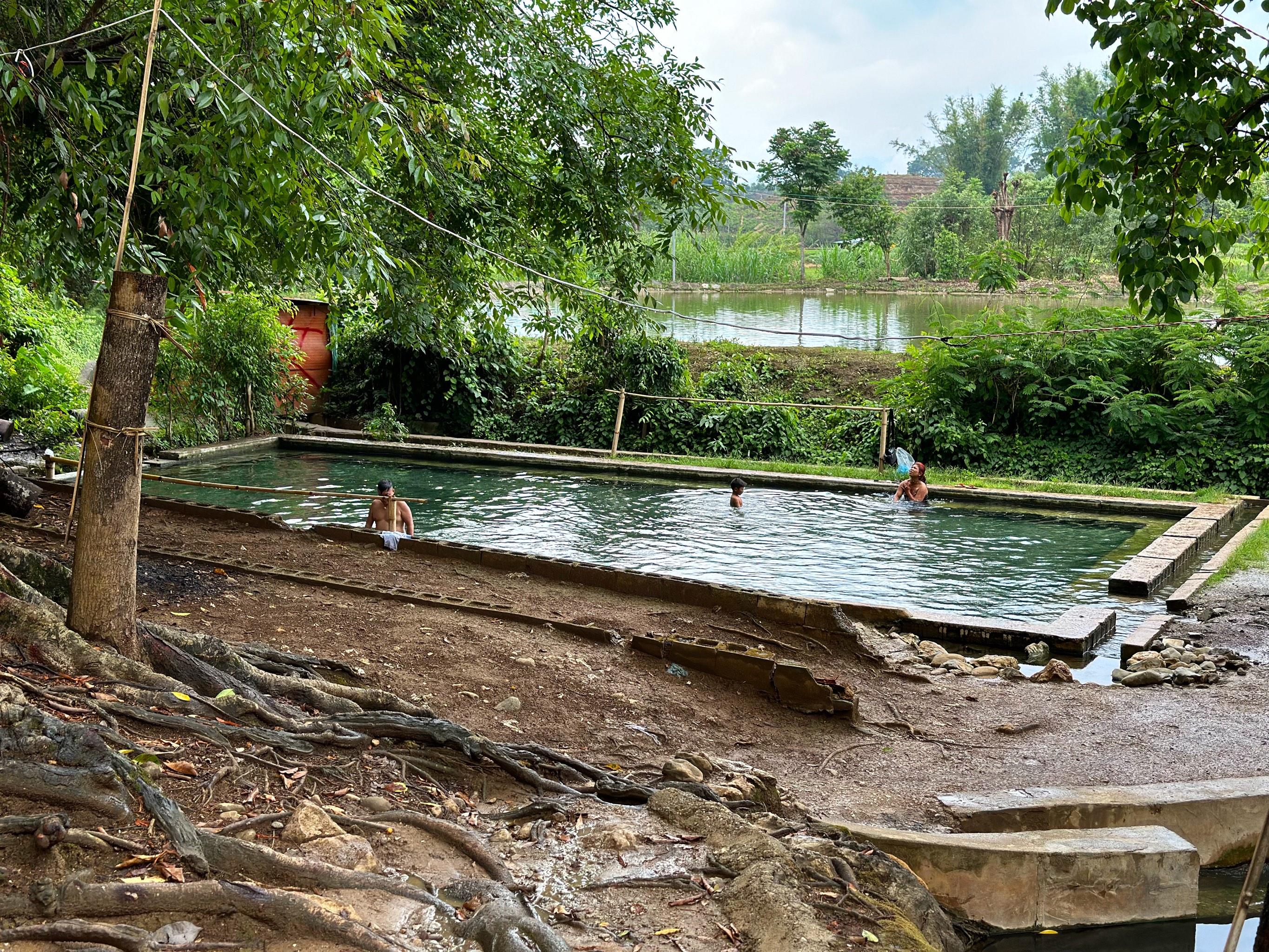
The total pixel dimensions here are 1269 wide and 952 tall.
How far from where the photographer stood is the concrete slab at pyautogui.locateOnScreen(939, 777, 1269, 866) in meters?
5.70

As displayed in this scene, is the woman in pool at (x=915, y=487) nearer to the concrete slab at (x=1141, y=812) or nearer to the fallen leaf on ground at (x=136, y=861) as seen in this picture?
the concrete slab at (x=1141, y=812)

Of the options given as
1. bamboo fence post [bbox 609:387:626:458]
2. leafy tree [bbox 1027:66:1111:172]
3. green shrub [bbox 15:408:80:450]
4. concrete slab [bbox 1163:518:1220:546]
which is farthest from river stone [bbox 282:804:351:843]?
leafy tree [bbox 1027:66:1111:172]

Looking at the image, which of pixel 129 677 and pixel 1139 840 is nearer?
pixel 129 677

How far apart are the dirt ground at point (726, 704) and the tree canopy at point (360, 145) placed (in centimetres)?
240

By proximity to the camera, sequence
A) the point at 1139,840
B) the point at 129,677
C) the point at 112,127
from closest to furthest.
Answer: the point at 129,677 < the point at 1139,840 < the point at 112,127

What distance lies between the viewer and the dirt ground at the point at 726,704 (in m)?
6.31

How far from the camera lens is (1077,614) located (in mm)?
10406

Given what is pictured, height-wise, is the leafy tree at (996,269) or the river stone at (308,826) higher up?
the leafy tree at (996,269)

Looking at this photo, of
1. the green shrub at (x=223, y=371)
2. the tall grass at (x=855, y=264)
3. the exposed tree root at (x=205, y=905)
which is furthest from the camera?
the tall grass at (x=855, y=264)

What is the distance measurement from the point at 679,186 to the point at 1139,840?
22.4 ft

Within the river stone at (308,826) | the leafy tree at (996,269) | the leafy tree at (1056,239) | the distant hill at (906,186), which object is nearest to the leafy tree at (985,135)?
the distant hill at (906,186)

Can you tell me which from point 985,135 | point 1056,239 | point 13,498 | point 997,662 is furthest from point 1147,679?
point 985,135

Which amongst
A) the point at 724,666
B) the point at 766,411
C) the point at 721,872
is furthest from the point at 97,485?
the point at 766,411

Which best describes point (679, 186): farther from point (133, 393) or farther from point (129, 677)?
point (129, 677)
